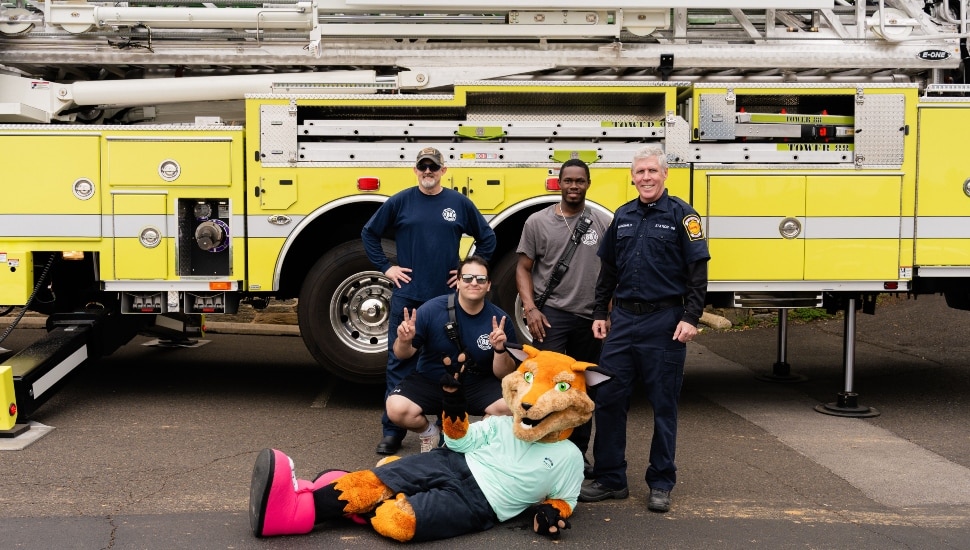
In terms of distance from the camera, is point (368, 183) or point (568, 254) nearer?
point (568, 254)

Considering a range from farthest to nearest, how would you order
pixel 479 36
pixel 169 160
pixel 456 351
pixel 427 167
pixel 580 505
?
pixel 479 36, pixel 169 160, pixel 427 167, pixel 456 351, pixel 580 505

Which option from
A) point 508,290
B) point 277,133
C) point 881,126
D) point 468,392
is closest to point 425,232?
point 468,392

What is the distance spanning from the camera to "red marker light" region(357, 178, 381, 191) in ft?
22.4

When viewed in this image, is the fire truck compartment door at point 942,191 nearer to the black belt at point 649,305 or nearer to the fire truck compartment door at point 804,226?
the fire truck compartment door at point 804,226

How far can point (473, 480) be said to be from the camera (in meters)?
4.46

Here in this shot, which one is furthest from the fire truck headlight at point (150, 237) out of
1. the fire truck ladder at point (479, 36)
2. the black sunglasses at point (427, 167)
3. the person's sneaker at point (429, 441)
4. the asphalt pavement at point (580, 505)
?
the person's sneaker at point (429, 441)

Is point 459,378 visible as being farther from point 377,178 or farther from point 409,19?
point 409,19

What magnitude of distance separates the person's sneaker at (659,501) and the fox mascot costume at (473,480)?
18.9 inches

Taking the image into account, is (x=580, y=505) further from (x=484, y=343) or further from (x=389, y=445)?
(x=389, y=445)

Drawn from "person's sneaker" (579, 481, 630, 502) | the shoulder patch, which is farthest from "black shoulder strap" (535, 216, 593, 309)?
"person's sneaker" (579, 481, 630, 502)

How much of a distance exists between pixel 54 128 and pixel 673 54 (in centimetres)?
429

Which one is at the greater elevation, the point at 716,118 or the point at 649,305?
the point at 716,118

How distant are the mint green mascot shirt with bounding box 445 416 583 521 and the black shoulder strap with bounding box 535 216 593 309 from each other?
1.06 metres

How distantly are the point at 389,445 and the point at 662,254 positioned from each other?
6.50 feet
